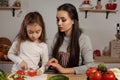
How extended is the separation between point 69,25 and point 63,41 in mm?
163

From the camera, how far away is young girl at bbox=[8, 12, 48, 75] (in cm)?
193

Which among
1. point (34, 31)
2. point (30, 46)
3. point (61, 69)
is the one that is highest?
point (34, 31)

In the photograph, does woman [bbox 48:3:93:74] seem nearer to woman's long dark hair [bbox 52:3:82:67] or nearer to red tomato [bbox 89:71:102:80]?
woman's long dark hair [bbox 52:3:82:67]

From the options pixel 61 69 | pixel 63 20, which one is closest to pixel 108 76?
pixel 61 69

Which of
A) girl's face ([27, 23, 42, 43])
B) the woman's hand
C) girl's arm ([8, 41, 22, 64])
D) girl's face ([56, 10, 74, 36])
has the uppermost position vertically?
girl's face ([56, 10, 74, 36])

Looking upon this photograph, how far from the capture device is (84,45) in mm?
1955

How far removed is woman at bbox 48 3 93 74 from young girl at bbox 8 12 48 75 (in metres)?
0.11

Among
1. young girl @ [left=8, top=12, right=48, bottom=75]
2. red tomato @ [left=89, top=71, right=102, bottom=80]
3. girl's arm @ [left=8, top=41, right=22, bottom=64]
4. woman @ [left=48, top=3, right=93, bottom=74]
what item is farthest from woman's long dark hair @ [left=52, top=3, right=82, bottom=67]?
red tomato @ [left=89, top=71, right=102, bottom=80]

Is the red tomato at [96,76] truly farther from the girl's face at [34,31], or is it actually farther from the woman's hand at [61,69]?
the girl's face at [34,31]

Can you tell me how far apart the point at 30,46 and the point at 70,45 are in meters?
0.34

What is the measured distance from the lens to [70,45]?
1.97m

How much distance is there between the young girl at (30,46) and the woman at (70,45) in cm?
11

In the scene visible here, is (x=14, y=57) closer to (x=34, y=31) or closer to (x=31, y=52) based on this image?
(x=31, y=52)

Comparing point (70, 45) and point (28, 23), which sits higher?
point (28, 23)
